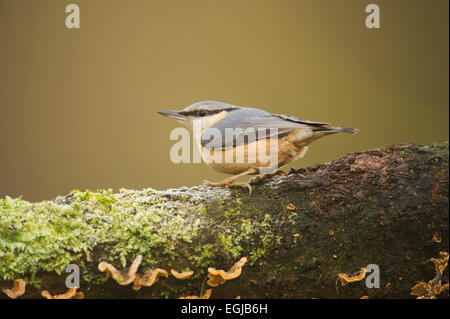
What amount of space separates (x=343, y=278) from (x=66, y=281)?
1139 mm

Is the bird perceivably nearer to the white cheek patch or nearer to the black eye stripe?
the white cheek patch

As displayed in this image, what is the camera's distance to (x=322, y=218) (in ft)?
5.59

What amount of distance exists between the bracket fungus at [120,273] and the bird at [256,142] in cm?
73

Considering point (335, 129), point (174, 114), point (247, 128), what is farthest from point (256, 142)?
point (174, 114)

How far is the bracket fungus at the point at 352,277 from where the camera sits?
159 centimetres

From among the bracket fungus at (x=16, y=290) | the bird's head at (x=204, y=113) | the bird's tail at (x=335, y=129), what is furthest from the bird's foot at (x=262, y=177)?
the bracket fungus at (x=16, y=290)

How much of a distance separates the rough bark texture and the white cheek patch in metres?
0.46

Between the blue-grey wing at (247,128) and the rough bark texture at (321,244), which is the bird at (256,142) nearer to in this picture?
the blue-grey wing at (247,128)

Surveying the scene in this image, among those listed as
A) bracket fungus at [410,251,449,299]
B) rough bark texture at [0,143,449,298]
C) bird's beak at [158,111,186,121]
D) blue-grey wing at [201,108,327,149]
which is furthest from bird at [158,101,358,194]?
bracket fungus at [410,251,449,299]

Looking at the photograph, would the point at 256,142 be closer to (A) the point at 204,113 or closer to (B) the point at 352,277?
(A) the point at 204,113

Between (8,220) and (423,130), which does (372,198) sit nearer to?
(8,220)

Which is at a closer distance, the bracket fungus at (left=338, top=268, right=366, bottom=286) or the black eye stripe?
the bracket fungus at (left=338, top=268, right=366, bottom=286)

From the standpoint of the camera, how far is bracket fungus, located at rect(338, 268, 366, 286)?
1.59m

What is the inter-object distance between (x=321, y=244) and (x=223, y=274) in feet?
1.52
